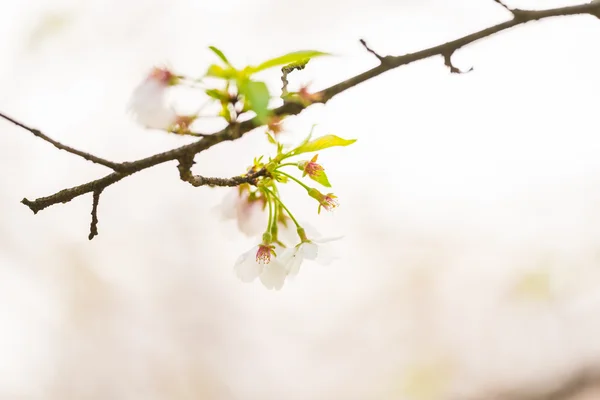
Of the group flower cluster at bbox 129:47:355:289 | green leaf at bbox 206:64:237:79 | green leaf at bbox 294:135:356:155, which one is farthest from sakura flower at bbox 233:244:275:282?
green leaf at bbox 206:64:237:79

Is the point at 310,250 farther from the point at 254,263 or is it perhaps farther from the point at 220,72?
the point at 220,72

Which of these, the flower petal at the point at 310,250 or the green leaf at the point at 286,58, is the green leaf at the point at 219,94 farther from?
the flower petal at the point at 310,250

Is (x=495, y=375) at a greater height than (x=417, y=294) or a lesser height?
lesser

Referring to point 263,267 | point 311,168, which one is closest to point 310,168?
point 311,168

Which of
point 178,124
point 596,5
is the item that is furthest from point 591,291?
point 178,124

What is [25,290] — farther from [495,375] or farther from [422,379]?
[495,375]

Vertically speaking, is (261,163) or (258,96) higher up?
(261,163)

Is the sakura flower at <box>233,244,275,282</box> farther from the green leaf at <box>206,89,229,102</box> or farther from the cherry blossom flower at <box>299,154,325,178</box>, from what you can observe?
the green leaf at <box>206,89,229,102</box>
